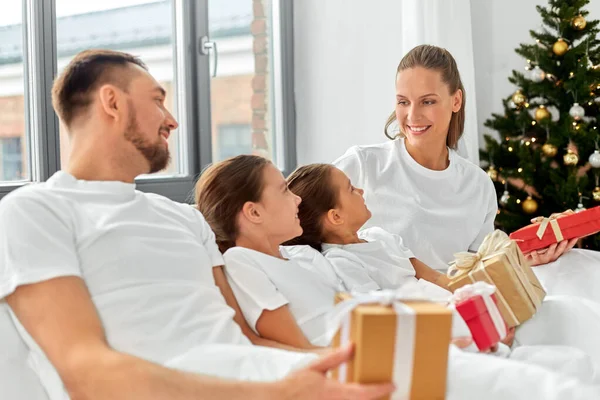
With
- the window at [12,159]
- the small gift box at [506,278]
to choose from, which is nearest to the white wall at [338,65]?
the window at [12,159]

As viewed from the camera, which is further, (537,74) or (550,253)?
(537,74)

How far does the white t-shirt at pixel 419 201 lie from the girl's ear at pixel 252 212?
0.81 m

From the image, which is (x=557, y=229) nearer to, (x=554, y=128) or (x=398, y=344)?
(x=554, y=128)

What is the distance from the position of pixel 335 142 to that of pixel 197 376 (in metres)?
3.03

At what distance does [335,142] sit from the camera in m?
4.18

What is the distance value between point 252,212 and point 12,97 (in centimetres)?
157

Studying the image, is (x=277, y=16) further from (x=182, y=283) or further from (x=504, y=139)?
(x=182, y=283)

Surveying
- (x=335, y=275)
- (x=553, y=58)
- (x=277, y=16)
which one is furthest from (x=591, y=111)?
(x=335, y=275)

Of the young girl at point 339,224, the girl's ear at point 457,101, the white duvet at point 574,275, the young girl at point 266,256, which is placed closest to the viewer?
the young girl at point 266,256

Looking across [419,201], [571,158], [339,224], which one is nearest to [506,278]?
[339,224]

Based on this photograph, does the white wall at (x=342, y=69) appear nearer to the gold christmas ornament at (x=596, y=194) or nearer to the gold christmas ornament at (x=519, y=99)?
the gold christmas ornament at (x=519, y=99)

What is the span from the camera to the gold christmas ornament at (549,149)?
372 centimetres

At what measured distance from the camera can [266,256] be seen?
1785mm

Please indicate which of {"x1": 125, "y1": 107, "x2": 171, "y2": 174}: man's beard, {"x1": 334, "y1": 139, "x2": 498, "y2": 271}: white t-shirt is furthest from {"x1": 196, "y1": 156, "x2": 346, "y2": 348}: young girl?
{"x1": 334, "y1": 139, "x2": 498, "y2": 271}: white t-shirt
